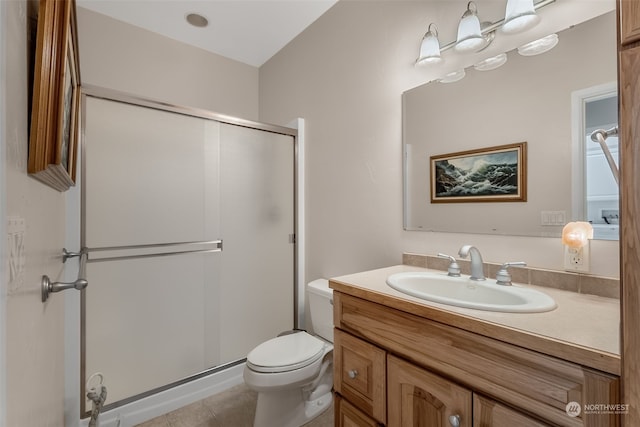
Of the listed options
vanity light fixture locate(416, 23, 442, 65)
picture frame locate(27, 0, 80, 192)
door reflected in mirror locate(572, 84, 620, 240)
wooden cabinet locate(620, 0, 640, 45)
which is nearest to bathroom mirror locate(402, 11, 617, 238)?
door reflected in mirror locate(572, 84, 620, 240)

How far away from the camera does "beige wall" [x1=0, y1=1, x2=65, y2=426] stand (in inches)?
19.0

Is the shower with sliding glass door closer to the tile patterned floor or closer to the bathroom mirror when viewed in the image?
the tile patterned floor

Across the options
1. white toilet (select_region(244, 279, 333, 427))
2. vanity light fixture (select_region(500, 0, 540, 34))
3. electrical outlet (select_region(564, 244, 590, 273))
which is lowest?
white toilet (select_region(244, 279, 333, 427))

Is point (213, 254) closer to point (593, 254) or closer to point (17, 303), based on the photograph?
point (17, 303)

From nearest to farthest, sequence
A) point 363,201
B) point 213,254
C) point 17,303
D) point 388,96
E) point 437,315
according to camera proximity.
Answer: point 17,303
point 437,315
point 388,96
point 363,201
point 213,254

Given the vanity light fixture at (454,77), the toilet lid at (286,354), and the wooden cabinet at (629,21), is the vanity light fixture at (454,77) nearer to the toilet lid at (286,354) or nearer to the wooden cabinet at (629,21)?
the wooden cabinet at (629,21)

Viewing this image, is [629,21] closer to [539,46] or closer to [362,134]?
[539,46]

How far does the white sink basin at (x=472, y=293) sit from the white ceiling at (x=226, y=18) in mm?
1908

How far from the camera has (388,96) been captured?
5.34ft

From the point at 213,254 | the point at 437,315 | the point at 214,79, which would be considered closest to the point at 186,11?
the point at 214,79

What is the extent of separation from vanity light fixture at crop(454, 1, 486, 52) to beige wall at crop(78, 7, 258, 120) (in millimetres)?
1906

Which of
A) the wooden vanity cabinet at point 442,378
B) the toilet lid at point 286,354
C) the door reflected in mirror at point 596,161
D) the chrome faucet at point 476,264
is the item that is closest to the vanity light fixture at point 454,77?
the door reflected in mirror at point 596,161

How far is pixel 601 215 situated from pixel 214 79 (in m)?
2.75

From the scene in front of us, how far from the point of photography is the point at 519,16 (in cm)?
110
